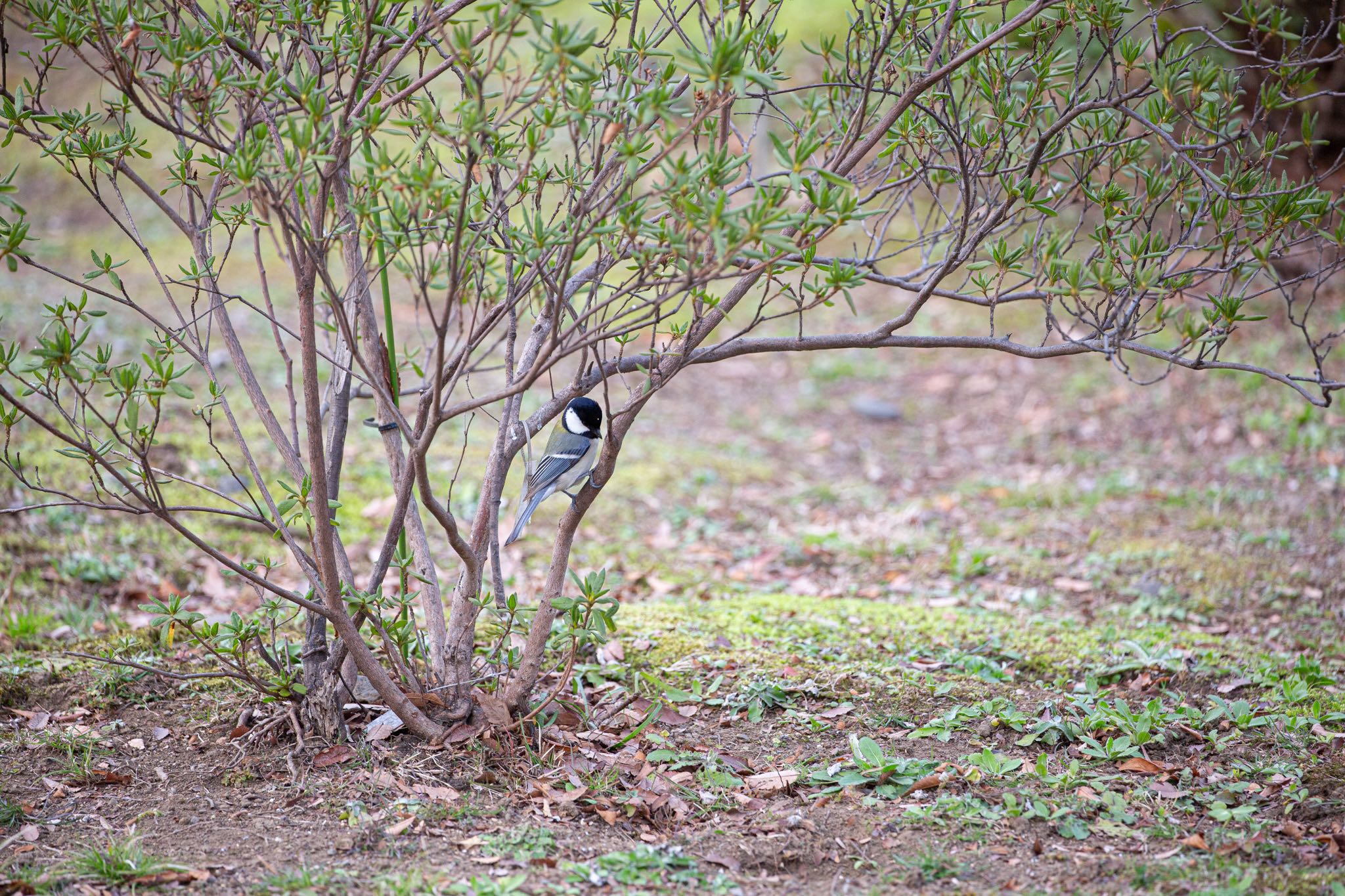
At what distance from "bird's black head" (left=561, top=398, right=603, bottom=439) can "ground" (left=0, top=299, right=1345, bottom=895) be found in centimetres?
85

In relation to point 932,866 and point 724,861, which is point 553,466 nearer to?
point 724,861

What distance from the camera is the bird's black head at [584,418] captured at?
12.9 feet

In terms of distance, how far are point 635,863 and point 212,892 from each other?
1.02 metres

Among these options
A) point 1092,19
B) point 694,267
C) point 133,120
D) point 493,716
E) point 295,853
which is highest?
point 133,120

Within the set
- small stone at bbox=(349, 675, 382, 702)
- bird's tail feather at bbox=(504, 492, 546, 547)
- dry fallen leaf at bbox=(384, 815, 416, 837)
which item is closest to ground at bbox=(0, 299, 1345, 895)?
dry fallen leaf at bbox=(384, 815, 416, 837)

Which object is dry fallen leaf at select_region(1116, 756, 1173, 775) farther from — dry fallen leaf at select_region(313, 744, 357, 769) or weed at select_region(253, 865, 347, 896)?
dry fallen leaf at select_region(313, 744, 357, 769)

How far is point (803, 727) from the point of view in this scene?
10.6 ft

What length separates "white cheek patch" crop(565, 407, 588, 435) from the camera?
Answer: 396 centimetres

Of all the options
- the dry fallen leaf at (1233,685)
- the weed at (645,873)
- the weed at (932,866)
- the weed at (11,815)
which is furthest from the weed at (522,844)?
the dry fallen leaf at (1233,685)

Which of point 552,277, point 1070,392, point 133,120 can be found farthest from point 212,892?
point 133,120

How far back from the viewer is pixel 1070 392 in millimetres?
8156

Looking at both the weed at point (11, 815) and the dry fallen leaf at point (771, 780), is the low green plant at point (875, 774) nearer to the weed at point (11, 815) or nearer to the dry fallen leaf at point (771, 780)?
the dry fallen leaf at point (771, 780)

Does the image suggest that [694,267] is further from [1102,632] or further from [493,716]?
[1102,632]

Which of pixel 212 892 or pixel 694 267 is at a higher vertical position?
pixel 694 267
